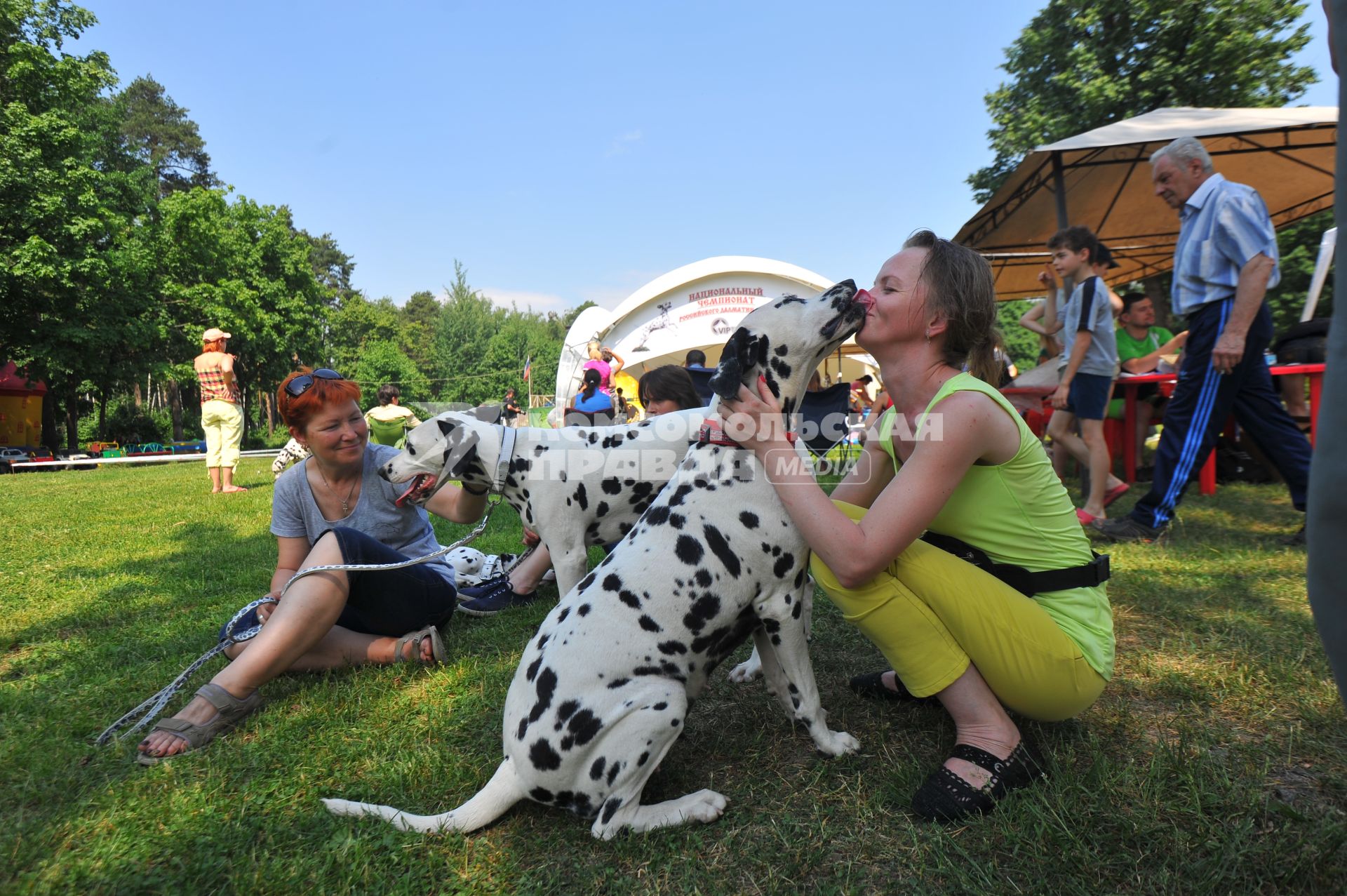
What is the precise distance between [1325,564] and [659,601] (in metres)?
1.58

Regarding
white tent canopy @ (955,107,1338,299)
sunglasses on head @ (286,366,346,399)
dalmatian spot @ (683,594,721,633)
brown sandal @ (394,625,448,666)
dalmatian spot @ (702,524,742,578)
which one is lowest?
brown sandal @ (394,625,448,666)

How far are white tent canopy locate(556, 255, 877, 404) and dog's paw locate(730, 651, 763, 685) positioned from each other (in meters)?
19.0

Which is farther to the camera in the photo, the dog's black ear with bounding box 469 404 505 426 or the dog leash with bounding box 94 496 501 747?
the dog's black ear with bounding box 469 404 505 426

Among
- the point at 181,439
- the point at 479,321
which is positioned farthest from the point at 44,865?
the point at 479,321

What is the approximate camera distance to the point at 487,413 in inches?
161

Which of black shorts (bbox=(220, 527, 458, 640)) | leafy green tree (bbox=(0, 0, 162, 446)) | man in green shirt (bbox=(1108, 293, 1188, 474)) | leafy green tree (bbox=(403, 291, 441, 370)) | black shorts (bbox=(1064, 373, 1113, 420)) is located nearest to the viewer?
black shorts (bbox=(220, 527, 458, 640))

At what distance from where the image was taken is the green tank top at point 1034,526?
2.20m

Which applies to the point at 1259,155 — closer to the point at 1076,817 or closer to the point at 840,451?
the point at 840,451

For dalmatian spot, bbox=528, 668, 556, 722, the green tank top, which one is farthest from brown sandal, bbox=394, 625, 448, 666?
the green tank top

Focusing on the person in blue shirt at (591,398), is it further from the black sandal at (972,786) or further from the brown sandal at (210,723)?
the black sandal at (972,786)

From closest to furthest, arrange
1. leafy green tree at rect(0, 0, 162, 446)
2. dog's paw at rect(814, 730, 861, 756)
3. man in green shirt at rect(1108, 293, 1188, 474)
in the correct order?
1. dog's paw at rect(814, 730, 861, 756)
2. man in green shirt at rect(1108, 293, 1188, 474)
3. leafy green tree at rect(0, 0, 162, 446)

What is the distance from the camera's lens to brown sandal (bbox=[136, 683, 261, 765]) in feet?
8.70

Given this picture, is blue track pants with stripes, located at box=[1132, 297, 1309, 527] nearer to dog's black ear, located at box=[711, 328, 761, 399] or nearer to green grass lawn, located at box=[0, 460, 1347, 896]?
green grass lawn, located at box=[0, 460, 1347, 896]

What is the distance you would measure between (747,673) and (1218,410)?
3653mm
